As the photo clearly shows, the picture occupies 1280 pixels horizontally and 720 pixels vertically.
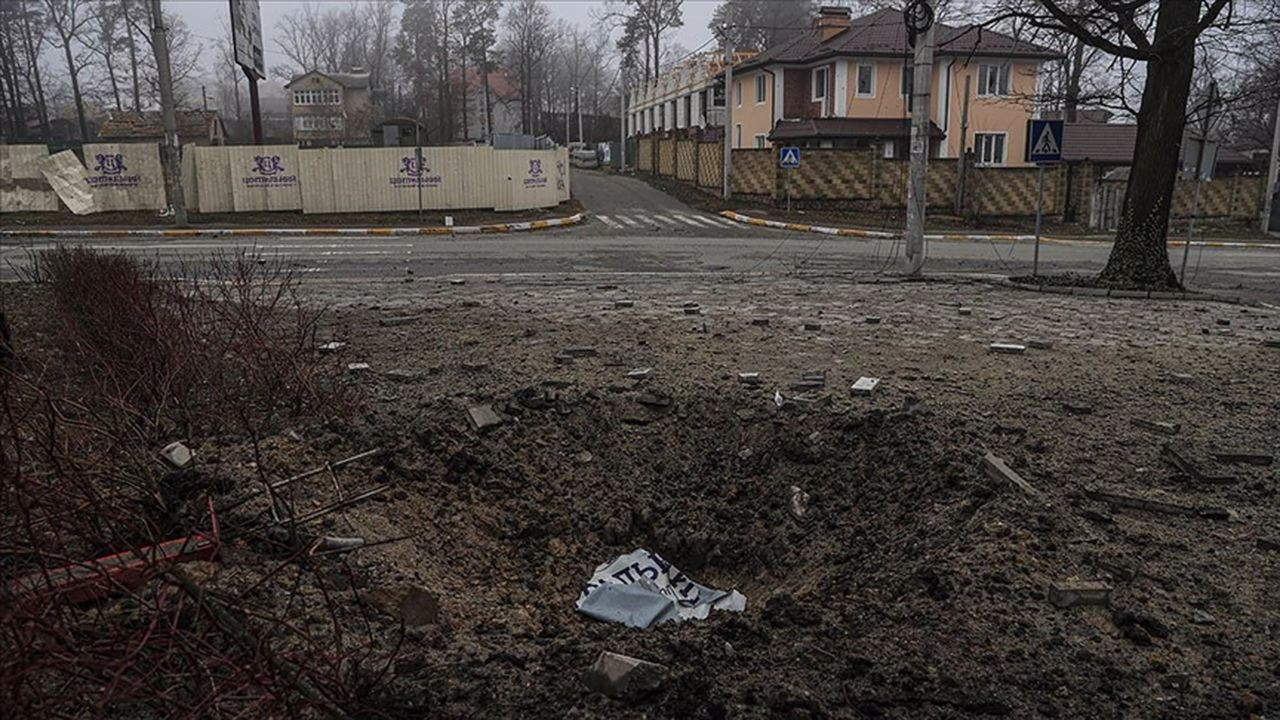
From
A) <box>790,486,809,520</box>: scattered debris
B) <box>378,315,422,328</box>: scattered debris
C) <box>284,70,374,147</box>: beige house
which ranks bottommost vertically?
<box>790,486,809,520</box>: scattered debris

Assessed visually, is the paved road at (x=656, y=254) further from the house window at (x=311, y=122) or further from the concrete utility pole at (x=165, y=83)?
the house window at (x=311, y=122)

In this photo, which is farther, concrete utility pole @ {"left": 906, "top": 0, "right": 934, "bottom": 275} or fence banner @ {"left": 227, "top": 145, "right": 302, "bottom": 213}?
fence banner @ {"left": 227, "top": 145, "right": 302, "bottom": 213}

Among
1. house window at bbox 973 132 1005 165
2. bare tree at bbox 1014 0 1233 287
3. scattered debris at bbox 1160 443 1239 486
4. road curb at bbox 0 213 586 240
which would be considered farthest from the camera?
house window at bbox 973 132 1005 165

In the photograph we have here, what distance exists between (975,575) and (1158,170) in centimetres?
1130

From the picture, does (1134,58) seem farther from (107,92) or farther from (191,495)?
(107,92)

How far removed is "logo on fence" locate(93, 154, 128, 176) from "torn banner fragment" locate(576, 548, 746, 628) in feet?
90.4

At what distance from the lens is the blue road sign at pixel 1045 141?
13.4 m

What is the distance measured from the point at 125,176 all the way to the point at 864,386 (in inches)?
1065

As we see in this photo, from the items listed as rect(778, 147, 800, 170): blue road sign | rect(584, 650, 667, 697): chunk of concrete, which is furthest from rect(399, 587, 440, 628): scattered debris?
rect(778, 147, 800, 170): blue road sign

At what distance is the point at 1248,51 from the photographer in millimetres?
14148

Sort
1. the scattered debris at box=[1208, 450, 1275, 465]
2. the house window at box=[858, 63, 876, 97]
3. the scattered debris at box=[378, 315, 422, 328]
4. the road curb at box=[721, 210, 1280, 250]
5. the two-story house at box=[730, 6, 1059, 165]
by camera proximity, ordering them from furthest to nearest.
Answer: the house window at box=[858, 63, 876, 97] < the two-story house at box=[730, 6, 1059, 165] < the road curb at box=[721, 210, 1280, 250] < the scattered debris at box=[378, 315, 422, 328] < the scattered debris at box=[1208, 450, 1275, 465]

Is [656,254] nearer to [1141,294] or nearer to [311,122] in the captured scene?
[1141,294]

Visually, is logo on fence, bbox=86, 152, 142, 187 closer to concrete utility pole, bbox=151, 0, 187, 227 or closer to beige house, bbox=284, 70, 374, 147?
concrete utility pole, bbox=151, 0, 187, 227

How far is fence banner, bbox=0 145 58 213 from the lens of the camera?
26.3m
